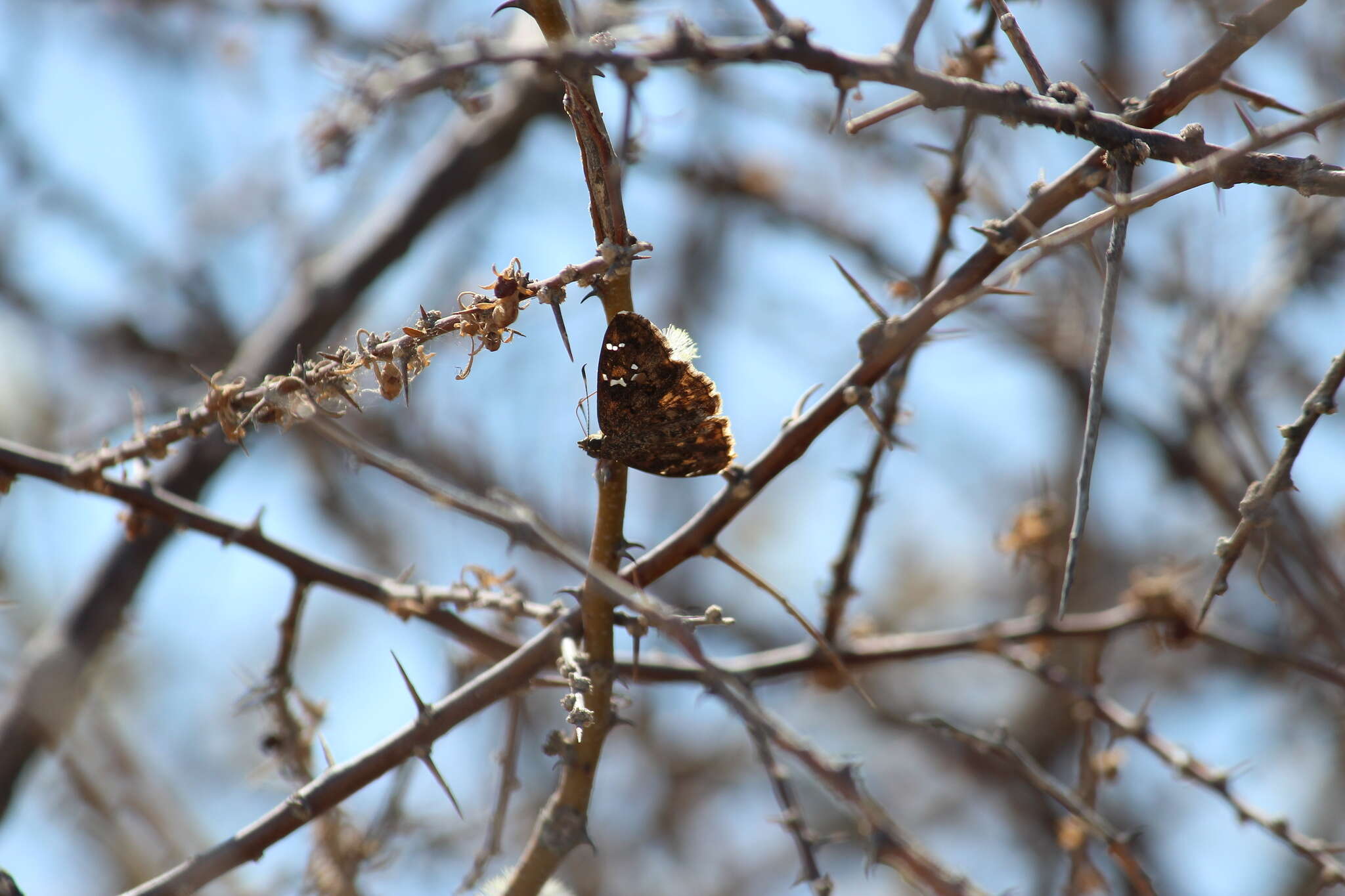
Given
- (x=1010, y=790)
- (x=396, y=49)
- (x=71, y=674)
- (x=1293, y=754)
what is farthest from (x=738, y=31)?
(x=1293, y=754)

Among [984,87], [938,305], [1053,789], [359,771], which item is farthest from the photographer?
[1053,789]

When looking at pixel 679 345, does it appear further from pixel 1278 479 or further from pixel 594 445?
pixel 1278 479

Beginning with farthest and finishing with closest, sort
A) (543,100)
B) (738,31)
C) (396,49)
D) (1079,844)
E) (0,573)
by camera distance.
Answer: (543,100) < (738,31) < (0,573) < (1079,844) < (396,49)

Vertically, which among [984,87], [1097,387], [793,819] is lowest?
[793,819]

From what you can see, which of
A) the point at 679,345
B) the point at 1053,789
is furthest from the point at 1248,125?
the point at 1053,789

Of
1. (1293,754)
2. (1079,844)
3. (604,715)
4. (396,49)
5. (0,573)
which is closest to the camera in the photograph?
(604,715)

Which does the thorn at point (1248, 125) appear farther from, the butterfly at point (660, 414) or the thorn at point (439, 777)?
the thorn at point (439, 777)

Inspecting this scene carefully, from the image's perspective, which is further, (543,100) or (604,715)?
(543,100)

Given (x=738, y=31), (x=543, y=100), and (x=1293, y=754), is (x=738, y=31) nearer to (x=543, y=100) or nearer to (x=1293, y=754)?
(x=543, y=100)

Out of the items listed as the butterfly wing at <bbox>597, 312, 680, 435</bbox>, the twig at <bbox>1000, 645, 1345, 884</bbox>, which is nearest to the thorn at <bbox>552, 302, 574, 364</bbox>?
the butterfly wing at <bbox>597, 312, 680, 435</bbox>
